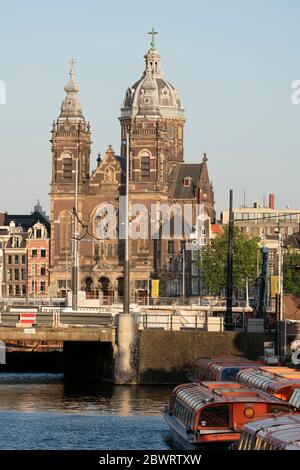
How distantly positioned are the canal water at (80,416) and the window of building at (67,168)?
8873 centimetres

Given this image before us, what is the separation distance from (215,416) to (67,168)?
126620mm

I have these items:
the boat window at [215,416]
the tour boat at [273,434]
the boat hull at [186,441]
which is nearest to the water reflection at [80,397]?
the boat hull at [186,441]

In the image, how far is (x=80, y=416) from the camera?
64.9 metres

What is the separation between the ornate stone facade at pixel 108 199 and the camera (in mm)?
171875

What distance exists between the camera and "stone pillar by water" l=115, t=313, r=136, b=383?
8219cm

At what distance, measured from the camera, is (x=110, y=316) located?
91938 mm

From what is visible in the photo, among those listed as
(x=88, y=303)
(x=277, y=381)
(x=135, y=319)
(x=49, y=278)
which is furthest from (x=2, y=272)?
(x=277, y=381)

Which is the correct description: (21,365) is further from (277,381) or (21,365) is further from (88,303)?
(277,381)

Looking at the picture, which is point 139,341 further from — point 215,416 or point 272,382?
point 215,416

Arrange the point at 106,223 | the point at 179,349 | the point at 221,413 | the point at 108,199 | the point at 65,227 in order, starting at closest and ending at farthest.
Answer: the point at 221,413, the point at 179,349, the point at 65,227, the point at 108,199, the point at 106,223

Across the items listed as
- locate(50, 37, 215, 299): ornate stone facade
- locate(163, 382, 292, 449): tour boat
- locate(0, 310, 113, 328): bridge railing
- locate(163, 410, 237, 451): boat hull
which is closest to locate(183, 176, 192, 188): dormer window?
locate(50, 37, 215, 299): ornate stone facade

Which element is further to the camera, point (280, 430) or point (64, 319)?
point (64, 319)

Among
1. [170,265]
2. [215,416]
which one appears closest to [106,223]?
[170,265]

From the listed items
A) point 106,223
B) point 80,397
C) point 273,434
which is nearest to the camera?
point 273,434
